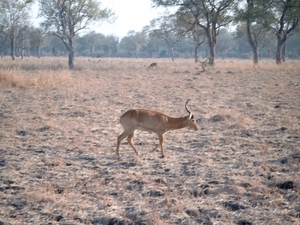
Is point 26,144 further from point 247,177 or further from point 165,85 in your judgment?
point 165,85

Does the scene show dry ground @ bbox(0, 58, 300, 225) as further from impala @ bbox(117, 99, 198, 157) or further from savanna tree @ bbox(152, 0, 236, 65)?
savanna tree @ bbox(152, 0, 236, 65)

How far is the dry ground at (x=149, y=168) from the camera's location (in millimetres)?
4773

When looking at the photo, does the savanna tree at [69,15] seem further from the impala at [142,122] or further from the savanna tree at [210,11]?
the impala at [142,122]

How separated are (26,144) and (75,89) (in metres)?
9.48

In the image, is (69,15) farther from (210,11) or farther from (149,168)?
(149,168)

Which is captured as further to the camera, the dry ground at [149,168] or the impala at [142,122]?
the impala at [142,122]

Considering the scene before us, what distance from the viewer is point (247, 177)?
598 cm


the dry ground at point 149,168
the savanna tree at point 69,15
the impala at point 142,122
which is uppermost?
the savanna tree at point 69,15

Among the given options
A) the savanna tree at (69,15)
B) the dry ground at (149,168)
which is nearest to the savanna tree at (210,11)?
the savanna tree at (69,15)

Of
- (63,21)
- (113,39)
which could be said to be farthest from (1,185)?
(113,39)

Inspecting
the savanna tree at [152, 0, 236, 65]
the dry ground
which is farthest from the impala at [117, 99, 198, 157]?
the savanna tree at [152, 0, 236, 65]

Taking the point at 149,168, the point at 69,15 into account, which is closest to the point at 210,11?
the point at 69,15

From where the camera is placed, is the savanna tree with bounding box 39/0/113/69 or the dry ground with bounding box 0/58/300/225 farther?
the savanna tree with bounding box 39/0/113/69

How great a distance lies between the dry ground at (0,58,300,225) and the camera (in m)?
4.77
